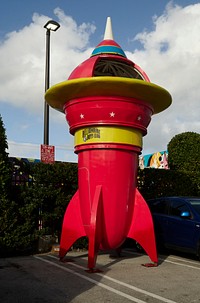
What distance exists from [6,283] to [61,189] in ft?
14.8

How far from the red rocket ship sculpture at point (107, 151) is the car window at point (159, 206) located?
82.8 inches

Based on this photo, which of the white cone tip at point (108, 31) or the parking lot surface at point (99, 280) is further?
the white cone tip at point (108, 31)

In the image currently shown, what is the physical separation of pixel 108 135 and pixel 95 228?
6.30 ft

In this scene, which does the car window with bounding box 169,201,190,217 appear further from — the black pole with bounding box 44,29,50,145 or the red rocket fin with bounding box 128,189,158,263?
the black pole with bounding box 44,29,50,145

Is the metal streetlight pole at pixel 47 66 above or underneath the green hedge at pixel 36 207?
above

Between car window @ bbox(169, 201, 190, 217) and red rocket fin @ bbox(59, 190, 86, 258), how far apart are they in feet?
8.64

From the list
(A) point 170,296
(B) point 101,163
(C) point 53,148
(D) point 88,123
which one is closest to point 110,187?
(B) point 101,163

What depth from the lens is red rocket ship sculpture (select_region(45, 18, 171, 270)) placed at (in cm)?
761

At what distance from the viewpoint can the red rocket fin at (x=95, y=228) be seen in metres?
7.29

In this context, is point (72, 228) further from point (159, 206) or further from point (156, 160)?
point (156, 160)

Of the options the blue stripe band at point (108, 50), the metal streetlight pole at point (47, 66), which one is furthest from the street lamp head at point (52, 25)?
the blue stripe band at point (108, 50)

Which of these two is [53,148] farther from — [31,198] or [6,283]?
[6,283]

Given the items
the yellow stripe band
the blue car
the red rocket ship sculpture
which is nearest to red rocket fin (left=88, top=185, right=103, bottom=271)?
the red rocket ship sculpture

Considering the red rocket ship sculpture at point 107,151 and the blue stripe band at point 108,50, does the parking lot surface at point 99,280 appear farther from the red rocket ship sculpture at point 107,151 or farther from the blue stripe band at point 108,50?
the blue stripe band at point 108,50
